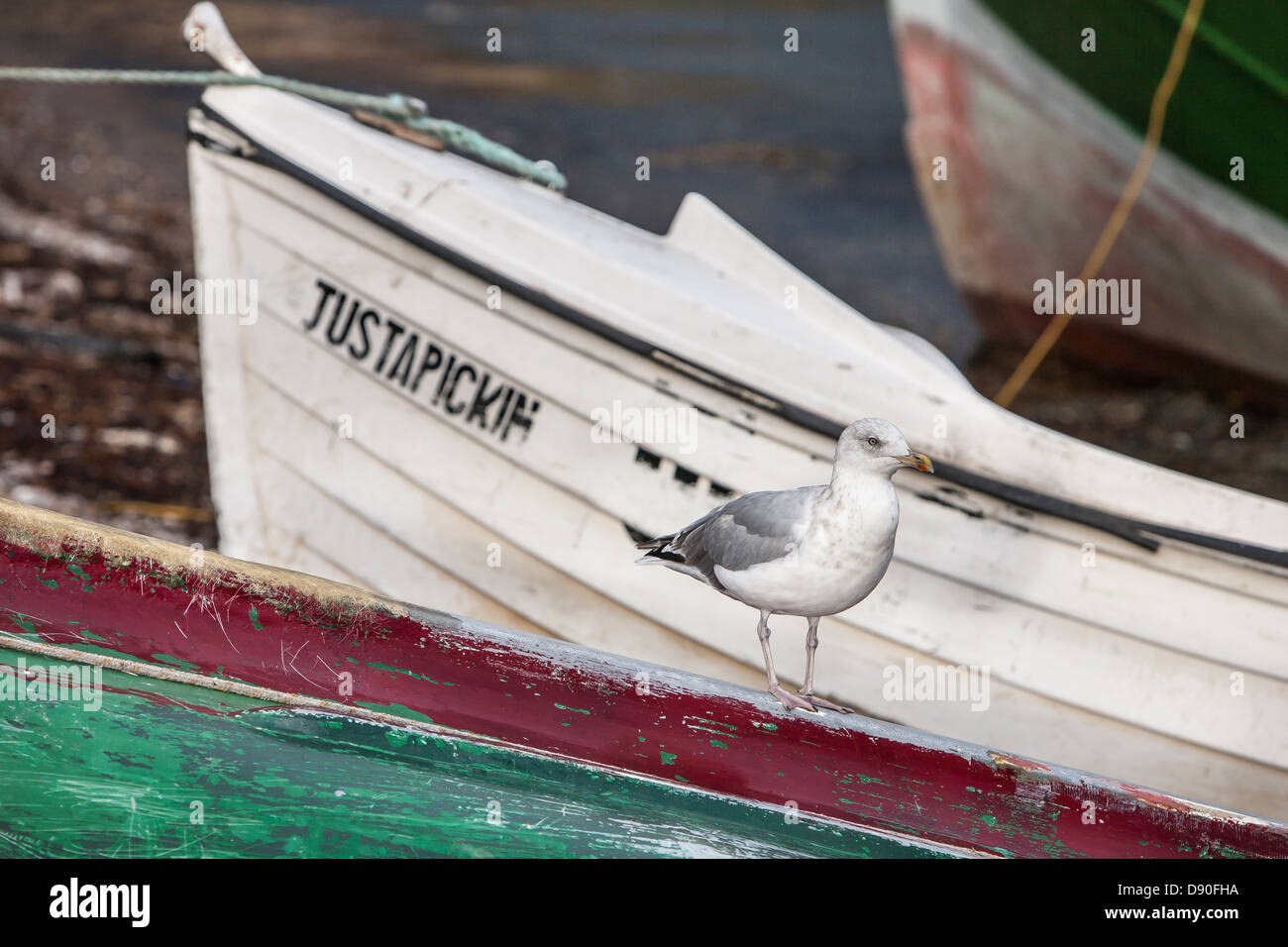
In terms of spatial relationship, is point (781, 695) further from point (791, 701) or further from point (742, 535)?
point (742, 535)

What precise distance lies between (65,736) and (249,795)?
1.45 ft

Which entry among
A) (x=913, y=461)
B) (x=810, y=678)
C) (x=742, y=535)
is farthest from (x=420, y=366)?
(x=913, y=461)

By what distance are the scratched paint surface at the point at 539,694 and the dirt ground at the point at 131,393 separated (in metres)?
2.41

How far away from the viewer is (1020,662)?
3.33 meters

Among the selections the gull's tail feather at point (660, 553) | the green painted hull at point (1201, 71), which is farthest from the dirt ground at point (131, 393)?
the gull's tail feather at point (660, 553)

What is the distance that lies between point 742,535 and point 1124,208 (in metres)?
5.25

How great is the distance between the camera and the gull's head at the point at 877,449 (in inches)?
89.9

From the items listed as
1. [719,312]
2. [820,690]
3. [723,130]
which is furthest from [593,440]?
[723,130]

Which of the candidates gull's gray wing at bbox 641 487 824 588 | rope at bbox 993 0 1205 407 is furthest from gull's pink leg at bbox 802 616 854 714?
rope at bbox 993 0 1205 407

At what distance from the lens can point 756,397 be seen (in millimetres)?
3363

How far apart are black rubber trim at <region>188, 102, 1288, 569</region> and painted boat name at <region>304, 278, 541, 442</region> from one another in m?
0.28
